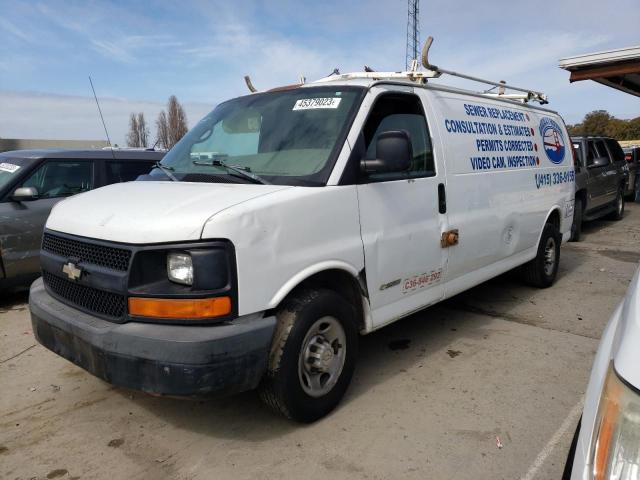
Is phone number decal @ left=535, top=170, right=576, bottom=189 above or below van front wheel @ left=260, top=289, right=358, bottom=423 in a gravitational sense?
above

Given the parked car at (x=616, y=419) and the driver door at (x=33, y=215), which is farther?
the driver door at (x=33, y=215)

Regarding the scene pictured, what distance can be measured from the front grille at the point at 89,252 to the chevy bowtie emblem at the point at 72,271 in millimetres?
53

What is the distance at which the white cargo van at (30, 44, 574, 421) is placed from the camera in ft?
8.23

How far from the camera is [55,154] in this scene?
5.95 metres

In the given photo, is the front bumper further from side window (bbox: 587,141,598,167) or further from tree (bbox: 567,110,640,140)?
tree (bbox: 567,110,640,140)

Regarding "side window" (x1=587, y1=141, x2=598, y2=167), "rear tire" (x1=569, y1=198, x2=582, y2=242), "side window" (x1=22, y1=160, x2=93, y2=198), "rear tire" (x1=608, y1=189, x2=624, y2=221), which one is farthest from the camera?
"rear tire" (x1=608, y1=189, x2=624, y2=221)

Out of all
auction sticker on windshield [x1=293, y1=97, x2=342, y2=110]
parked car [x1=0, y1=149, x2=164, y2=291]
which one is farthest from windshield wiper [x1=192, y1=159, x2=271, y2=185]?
parked car [x1=0, y1=149, x2=164, y2=291]

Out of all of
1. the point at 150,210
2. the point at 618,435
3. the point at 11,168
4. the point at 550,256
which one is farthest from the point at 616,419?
the point at 11,168

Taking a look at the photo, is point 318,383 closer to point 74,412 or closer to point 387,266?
point 387,266

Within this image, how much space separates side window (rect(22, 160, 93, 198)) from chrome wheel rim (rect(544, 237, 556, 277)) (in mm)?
5625

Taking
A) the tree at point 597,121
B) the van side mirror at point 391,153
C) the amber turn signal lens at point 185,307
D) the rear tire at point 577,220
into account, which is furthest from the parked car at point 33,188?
the tree at point 597,121

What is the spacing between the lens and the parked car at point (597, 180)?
9.98m

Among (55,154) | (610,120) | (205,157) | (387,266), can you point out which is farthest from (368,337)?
(610,120)

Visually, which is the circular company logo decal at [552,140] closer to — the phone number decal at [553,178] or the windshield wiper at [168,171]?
the phone number decal at [553,178]
